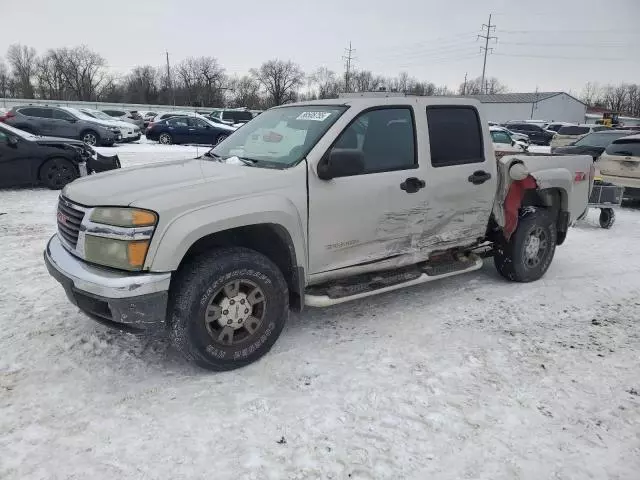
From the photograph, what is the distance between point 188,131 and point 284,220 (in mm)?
21379

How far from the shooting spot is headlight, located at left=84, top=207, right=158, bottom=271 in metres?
3.04

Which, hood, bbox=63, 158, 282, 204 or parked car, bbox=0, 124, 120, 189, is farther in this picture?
parked car, bbox=0, 124, 120, 189

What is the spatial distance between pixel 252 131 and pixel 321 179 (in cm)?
123

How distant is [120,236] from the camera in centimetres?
306

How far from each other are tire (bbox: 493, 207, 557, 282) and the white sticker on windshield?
2511 mm

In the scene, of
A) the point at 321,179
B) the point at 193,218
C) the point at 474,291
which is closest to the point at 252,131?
the point at 321,179

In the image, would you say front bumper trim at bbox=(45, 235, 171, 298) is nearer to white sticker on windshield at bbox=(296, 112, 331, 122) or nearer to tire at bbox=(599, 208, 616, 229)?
white sticker on windshield at bbox=(296, 112, 331, 122)

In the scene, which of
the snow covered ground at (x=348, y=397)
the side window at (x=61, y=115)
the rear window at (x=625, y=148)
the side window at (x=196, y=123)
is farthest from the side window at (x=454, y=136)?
the side window at (x=196, y=123)

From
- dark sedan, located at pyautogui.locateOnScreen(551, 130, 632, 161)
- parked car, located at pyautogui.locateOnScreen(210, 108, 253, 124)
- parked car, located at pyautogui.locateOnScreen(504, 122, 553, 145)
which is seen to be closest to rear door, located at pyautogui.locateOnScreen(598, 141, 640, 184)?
dark sedan, located at pyautogui.locateOnScreen(551, 130, 632, 161)

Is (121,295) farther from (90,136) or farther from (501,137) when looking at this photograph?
(90,136)

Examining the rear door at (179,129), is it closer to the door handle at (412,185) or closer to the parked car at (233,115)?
the parked car at (233,115)

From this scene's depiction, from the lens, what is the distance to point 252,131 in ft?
15.0

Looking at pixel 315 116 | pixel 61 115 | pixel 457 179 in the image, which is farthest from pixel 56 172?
pixel 61 115

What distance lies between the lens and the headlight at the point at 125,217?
3043 mm
